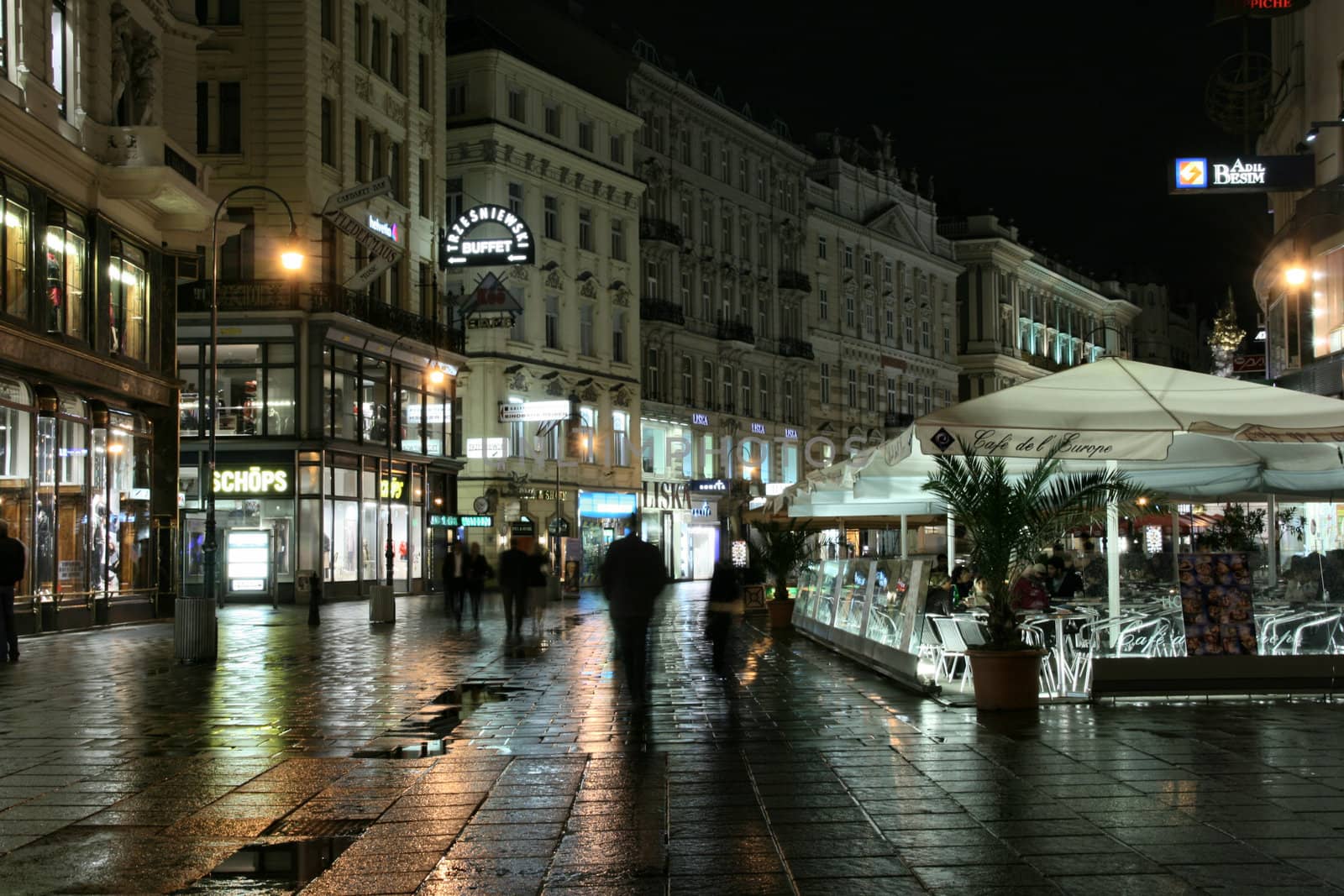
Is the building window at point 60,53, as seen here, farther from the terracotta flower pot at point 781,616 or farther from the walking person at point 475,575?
the terracotta flower pot at point 781,616

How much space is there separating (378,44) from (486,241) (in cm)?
708

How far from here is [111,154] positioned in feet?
100

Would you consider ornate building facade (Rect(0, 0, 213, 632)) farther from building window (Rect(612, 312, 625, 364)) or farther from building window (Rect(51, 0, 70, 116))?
building window (Rect(612, 312, 625, 364))

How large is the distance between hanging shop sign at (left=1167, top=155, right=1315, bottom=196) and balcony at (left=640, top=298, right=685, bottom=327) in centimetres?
3982

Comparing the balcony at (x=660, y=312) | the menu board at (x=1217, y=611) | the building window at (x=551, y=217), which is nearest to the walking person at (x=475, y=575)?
the menu board at (x=1217, y=611)

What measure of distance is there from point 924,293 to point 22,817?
3371 inches

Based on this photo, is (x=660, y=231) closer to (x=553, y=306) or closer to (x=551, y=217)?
(x=551, y=217)

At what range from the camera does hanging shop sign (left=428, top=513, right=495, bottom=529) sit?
52.6 metres

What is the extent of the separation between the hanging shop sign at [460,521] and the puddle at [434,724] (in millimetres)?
34256

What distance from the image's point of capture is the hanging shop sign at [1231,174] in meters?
27.7

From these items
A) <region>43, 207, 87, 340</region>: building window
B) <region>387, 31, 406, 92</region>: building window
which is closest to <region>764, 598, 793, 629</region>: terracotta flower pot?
<region>43, 207, 87, 340</region>: building window

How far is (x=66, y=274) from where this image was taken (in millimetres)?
29297

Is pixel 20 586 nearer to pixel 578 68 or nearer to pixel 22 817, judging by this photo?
pixel 22 817

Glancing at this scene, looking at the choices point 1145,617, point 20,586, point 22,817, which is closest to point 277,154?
point 20,586
